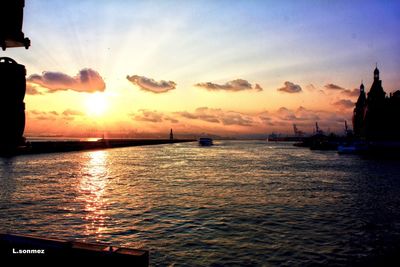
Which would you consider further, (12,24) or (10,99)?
(12,24)

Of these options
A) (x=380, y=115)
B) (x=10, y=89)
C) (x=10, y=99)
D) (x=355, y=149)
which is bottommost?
(x=355, y=149)

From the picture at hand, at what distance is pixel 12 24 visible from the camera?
373 cm

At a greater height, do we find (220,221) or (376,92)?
(376,92)

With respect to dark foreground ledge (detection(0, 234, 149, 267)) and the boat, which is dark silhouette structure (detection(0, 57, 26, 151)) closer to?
dark foreground ledge (detection(0, 234, 149, 267))

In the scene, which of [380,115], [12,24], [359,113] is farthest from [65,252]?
[359,113]

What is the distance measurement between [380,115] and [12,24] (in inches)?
7026

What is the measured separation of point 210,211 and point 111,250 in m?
16.1

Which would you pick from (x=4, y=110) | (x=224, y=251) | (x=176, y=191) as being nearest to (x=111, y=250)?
(x=4, y=110)

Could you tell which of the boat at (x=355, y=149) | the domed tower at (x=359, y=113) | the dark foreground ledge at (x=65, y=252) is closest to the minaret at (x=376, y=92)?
the domed tower at (x=359, y=113)

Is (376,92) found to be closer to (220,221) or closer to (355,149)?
(355,149)

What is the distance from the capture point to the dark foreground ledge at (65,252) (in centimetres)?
665

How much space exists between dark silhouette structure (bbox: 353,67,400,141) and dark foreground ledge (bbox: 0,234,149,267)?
164 m

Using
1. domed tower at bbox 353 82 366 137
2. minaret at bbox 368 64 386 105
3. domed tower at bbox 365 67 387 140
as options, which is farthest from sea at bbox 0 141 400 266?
domed tower at bbox 353 82 366 137

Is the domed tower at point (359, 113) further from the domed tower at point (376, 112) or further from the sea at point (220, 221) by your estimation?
the sea at point (220, 221)
